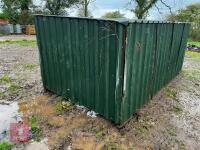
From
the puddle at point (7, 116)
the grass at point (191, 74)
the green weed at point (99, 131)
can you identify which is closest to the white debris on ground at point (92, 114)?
the green weed at point (99, 131)

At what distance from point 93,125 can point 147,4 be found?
16.4 metres

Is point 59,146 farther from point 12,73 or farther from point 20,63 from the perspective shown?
point 20,63

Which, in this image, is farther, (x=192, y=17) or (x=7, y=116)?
(x=192, y=17)

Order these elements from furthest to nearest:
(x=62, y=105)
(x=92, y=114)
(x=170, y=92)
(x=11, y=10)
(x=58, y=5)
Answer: (x=58, y=5) → (x=11, y=10) → (x=170, y=92) → (x=62, y=105) → (x=92, y=114)

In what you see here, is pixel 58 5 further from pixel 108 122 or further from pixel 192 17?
pixel 108 122

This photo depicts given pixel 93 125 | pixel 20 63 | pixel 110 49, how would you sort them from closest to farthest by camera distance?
1. pixel 110 49
2. pixel 93 125
3. pixel 20 63

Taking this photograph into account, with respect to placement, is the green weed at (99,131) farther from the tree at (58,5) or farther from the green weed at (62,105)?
the tree at (58,5)

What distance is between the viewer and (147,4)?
17625 mm

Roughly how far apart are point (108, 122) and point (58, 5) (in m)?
18.0

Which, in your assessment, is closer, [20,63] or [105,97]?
[105,97]

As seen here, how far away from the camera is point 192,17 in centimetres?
1944

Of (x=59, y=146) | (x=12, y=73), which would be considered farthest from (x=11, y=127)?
(x=12, y=73)

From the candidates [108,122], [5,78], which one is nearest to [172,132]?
[108,122]

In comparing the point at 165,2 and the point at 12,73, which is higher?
the point at 165,2
